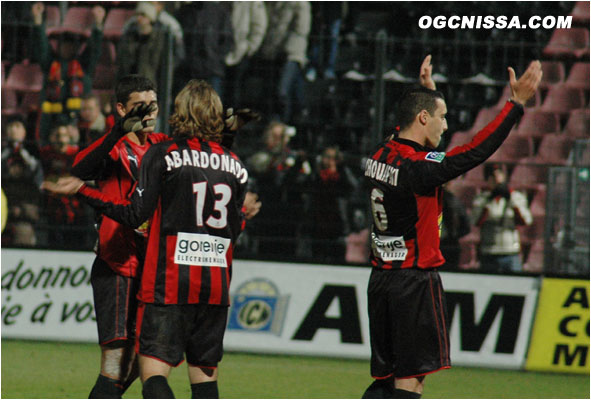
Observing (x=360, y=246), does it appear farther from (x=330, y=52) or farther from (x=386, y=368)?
(x=386, y=368)

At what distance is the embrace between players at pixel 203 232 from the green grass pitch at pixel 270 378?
1962 millimetres

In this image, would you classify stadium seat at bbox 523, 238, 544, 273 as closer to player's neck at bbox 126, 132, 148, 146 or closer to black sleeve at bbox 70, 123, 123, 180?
player's neck at bbox 126, 132, 148, 146

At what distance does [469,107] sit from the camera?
11.3 m

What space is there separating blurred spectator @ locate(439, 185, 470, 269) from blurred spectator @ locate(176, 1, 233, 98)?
292 centimetres

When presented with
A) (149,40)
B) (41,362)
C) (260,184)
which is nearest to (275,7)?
(149,40)

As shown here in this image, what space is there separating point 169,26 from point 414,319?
18.8 feet

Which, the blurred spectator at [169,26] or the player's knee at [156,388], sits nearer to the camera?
the player's knee at [156,388]

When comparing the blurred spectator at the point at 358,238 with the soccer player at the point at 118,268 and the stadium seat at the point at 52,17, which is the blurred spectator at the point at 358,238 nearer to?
the stadium seat at the point at 52,17

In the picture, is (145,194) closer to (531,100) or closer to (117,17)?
(117,17)

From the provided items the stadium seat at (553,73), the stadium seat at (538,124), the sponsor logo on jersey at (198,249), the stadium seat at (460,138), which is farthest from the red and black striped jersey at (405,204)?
the stadium seat at (538,124)

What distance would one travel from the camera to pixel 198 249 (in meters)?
4.37

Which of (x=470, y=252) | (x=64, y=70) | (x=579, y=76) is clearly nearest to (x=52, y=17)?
(x=64, y=70)

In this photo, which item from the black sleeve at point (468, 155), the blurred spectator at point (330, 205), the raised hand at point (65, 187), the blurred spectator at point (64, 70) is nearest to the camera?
the black sleeve at point (468, 155)

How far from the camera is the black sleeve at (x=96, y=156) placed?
457cm
